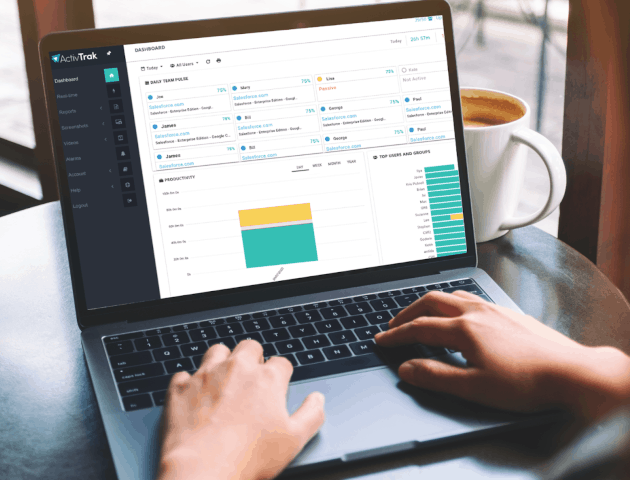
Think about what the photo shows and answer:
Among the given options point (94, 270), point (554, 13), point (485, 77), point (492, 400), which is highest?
point (554, 13)

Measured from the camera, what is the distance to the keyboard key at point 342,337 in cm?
69

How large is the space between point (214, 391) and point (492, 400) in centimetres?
26

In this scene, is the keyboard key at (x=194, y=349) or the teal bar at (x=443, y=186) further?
the teal bar at (x=443, y=186)

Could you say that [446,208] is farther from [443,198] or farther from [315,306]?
[315,306]

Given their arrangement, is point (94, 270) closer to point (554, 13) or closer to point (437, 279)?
point (437, 279)

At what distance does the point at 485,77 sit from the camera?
11.2 ft

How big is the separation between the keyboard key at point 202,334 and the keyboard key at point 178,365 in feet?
0.12

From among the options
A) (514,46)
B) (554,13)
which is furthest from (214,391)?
(514,46)

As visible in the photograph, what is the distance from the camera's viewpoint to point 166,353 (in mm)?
676

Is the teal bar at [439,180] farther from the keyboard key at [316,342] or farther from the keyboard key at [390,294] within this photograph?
the keyboard key at [316,342]

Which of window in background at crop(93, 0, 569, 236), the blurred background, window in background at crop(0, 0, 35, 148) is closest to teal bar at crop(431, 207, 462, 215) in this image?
the blurred background

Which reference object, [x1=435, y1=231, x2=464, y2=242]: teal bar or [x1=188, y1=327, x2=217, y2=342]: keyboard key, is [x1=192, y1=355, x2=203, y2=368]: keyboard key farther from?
[x1=435, y1=231, x2=464, y2=242]: teal bar

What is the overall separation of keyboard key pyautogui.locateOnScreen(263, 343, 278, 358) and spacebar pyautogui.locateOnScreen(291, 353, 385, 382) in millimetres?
35

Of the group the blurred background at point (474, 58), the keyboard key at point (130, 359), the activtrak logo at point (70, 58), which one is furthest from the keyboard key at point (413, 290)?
the blurred background at point (474, 58)
